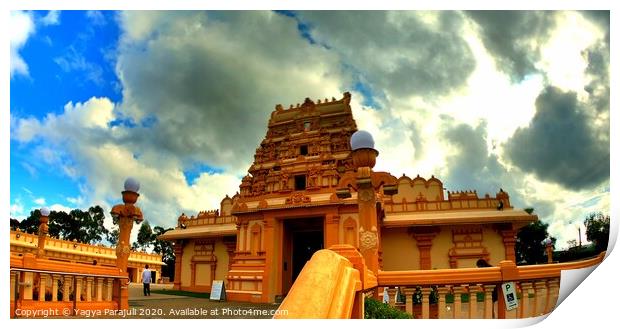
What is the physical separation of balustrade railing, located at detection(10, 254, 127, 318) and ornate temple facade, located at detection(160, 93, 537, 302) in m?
6.25

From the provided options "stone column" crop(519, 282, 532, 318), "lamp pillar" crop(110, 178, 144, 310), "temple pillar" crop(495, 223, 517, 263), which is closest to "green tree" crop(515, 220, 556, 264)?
"temple pillar" crop(495, 223, 517, 263)

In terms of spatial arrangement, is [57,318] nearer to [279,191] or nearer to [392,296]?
[392,296]

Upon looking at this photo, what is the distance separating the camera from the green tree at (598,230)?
5418 millimetres

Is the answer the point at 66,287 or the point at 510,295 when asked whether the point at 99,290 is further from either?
the point at 510,295

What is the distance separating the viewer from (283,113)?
16.0 m

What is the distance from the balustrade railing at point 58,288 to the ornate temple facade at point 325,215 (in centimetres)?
625

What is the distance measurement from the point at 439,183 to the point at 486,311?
1113 centimetres

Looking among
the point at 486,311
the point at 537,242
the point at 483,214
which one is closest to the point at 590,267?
the point at 486,311

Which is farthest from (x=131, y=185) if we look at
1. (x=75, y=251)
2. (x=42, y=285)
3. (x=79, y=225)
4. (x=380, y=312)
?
(x=79, y=225)

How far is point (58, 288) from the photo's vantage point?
5.67m

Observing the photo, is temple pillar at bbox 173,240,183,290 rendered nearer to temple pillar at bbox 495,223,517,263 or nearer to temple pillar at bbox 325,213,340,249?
temple pillar at bbox 325,213,340,249

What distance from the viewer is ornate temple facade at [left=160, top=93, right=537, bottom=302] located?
12.5 meters

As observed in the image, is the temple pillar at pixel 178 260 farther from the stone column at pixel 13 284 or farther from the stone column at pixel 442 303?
the stone column at pixel 442 303

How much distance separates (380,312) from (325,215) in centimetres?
747
